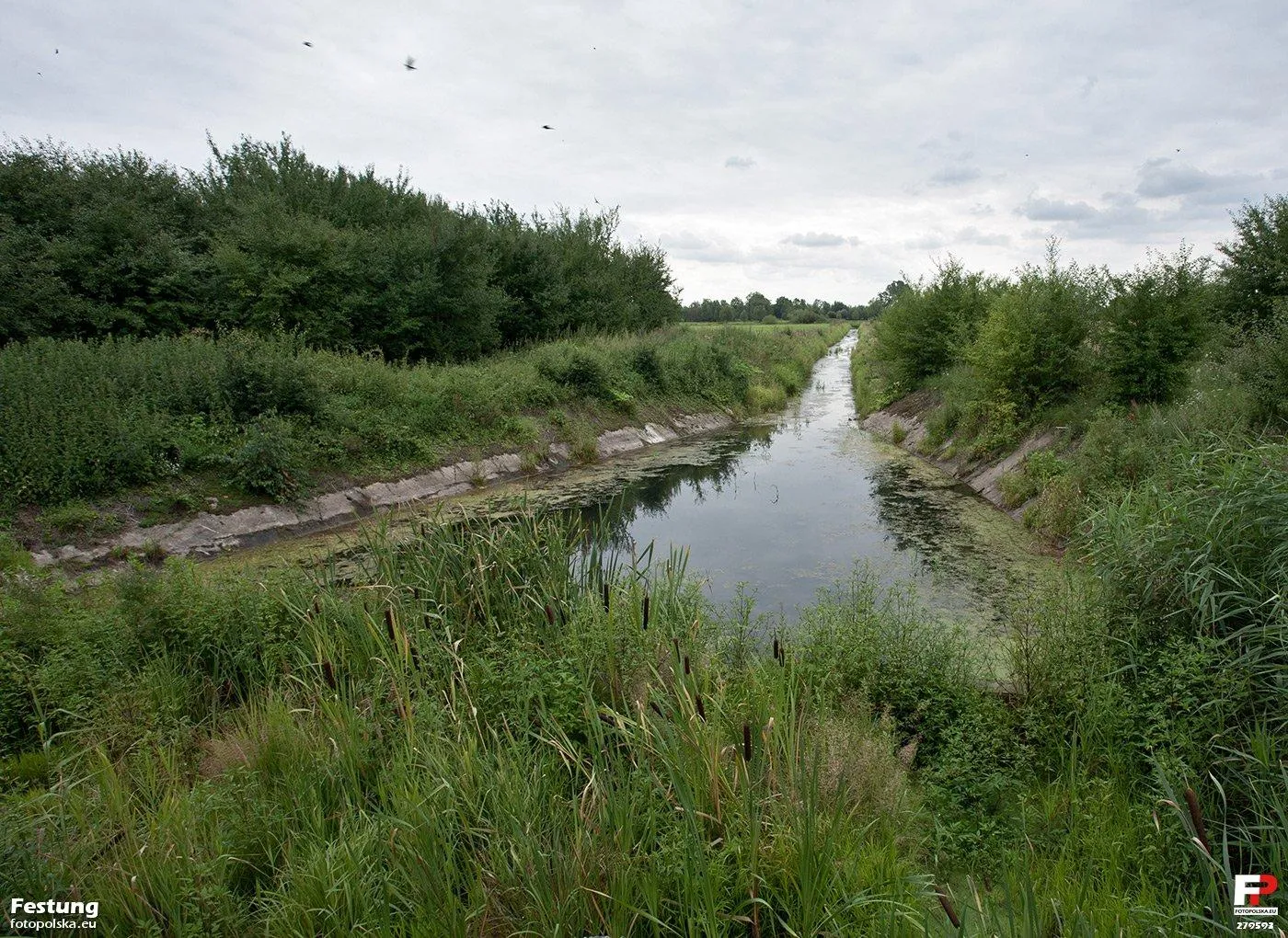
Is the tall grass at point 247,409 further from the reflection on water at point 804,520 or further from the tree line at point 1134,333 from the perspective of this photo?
the tree line at point 1134,333

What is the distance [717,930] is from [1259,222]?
23493 millimetres

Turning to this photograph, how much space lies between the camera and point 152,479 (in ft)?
32.0

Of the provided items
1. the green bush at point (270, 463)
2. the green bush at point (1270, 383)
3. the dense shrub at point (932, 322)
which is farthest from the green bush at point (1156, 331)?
the green bush at point (270, 463)

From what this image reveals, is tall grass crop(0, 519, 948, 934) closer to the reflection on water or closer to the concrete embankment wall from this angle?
the reflection on water

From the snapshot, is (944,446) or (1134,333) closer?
(1134,333)

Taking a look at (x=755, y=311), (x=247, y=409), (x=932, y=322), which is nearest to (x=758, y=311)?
(x=755, y=311)

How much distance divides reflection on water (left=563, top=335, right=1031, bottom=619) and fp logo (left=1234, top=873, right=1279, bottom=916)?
319cm

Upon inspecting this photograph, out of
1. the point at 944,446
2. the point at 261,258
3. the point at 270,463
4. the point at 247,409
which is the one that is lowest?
the point at 944,446

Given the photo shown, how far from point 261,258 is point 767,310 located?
8243 centimetres

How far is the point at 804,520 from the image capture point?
11250mm

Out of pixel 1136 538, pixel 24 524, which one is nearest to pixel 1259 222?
pixel 1136 538

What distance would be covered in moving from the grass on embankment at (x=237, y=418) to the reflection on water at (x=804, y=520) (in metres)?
2.80

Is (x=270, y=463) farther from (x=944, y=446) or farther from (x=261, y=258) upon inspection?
(x=944, y=446)

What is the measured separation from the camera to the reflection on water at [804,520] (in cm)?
826
